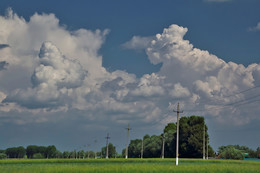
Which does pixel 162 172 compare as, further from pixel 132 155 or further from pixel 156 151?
pixel 132 155

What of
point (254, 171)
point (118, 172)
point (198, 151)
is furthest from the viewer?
point (198, 151)

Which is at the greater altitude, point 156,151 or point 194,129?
point 194,129

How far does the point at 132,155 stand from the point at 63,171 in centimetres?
15969

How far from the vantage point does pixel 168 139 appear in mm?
126750

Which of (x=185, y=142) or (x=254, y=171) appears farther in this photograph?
(x=185, y=142)

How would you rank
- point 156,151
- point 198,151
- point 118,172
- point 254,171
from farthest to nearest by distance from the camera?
point 156,151 → point 198,151 → point 254,171 → point 118,172

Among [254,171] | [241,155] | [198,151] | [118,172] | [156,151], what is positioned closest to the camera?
[118,172]

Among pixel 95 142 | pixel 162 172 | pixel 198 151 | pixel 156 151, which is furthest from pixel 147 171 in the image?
pixel 95 142

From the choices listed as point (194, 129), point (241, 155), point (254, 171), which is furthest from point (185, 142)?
point (254, 171)

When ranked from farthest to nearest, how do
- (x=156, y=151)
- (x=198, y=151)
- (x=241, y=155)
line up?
(x=156, y=151)
(x=241, y=155)
(x=198, y=151)

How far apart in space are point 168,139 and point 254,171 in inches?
3497

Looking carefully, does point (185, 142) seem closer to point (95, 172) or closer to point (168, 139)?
point (168, 139)

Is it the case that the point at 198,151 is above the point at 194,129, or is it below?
below

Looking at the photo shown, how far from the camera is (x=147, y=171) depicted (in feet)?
119
